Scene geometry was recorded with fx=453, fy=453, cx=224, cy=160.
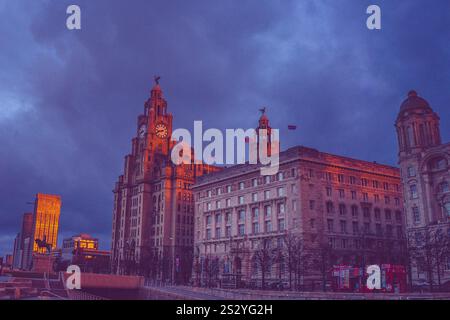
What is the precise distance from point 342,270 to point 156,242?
81.8 metres

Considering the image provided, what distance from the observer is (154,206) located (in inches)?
5591

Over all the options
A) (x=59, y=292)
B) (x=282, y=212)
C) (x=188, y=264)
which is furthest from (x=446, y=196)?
(x=188, y=264)

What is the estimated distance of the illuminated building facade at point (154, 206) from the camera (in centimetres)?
12875

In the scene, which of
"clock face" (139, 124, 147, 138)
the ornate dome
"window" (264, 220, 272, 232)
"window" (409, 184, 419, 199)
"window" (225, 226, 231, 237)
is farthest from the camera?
"clock face" (139, 124, 147, 138)

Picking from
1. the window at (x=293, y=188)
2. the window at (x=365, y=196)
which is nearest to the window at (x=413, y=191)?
the window at (x=365, y=196)

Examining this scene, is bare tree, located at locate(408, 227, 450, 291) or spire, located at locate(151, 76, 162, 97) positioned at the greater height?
spire, located at locate(151, 76, 162, 97)

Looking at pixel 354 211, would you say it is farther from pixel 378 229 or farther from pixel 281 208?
pixel 281 208

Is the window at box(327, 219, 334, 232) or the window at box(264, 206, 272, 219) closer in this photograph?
the window at box(327, 219, 334, 232)

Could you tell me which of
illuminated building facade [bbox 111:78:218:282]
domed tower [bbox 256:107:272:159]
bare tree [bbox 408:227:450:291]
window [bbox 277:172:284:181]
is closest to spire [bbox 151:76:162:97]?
illuminated building facade [bbox 111:78:218:282]

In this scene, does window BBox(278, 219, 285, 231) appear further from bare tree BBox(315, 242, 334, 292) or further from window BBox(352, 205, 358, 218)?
window BBox(352, 205, 358, 218)

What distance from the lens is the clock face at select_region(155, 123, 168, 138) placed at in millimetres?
151125

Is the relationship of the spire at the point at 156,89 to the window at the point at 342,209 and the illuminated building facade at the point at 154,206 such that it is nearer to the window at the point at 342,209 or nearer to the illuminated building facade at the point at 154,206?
the illuminated building facade at the point at 154,206

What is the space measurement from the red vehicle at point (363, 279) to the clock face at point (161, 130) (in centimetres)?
9620

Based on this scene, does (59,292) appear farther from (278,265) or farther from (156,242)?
(156,242)
